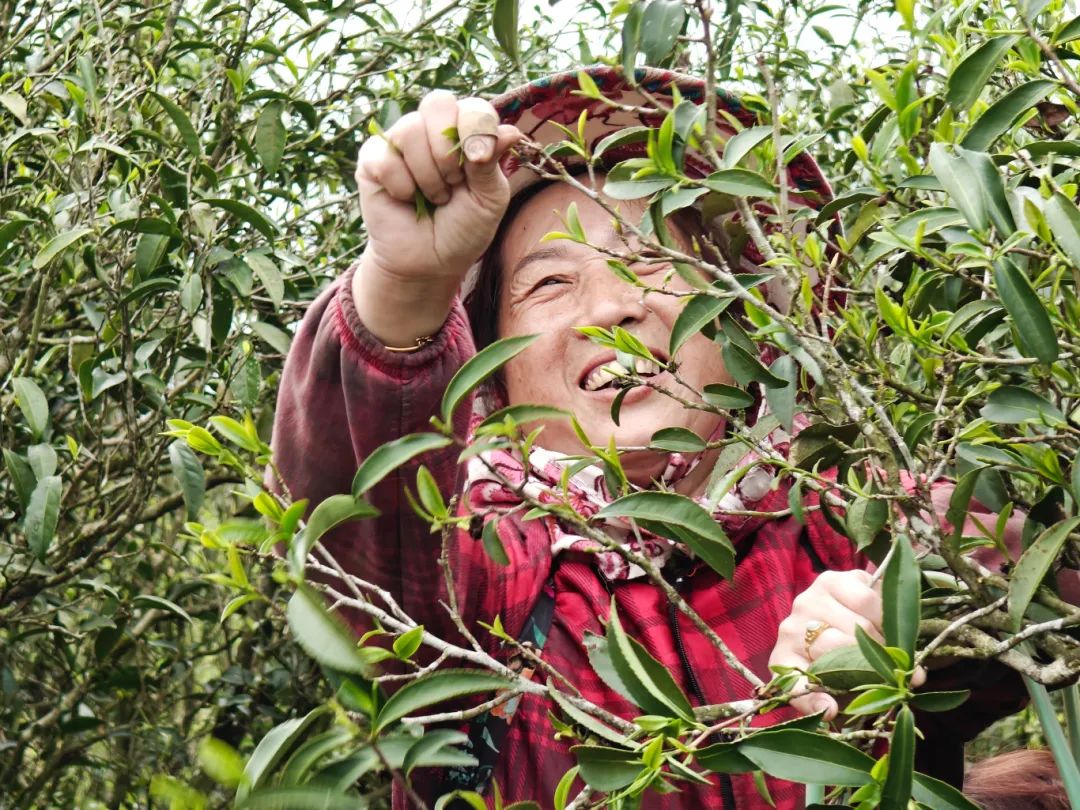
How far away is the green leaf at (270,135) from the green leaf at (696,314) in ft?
3.09

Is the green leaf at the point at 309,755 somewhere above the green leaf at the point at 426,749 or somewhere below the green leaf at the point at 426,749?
above

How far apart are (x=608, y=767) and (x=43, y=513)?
101cm

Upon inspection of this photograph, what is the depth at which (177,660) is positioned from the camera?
2.39 meters

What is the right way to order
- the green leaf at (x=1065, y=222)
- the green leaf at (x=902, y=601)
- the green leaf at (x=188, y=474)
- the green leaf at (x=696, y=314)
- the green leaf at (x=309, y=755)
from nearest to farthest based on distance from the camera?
the green leaf at (x=309, y=755) < the green leaf at (x=902, y=601) < the green leaf at (x=1065, y=222) < the green leaf at (x=696, y=314) < the green leaf at (x=188, y=474)

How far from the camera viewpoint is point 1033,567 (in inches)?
34.9

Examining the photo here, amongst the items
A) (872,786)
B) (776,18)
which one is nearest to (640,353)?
(872,786)

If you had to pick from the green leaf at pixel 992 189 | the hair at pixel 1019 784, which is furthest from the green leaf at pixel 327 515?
the hair at pixel 1019 784

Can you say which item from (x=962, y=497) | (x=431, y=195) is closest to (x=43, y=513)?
(x=431, y=195)

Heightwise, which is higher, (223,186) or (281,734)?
(223,186)

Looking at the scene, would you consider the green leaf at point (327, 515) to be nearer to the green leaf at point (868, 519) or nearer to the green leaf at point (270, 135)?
the green leaf at point (868, 519)

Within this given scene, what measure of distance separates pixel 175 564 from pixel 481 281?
1294 millimetres

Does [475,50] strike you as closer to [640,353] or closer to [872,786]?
[640,353]

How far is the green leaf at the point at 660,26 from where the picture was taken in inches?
45.1

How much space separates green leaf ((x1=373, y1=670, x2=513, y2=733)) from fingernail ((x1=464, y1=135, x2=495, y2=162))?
0.42m
